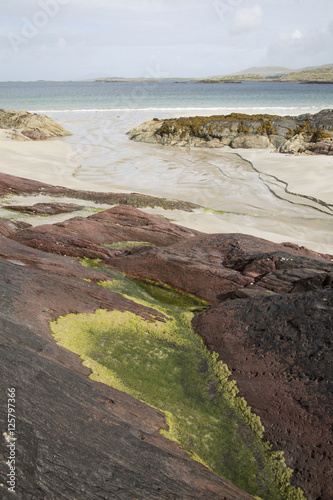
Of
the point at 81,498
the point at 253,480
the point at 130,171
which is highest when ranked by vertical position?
the point at 130,171

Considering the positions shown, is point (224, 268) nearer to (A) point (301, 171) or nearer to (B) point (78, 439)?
(B) point (78, 439)

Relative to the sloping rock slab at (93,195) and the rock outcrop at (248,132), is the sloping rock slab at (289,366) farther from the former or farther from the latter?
the rock outcrop at (248,132)

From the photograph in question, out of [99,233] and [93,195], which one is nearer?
[99,233]

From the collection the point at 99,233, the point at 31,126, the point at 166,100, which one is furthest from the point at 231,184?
the point at 166,100

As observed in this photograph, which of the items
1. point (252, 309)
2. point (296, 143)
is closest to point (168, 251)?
point (252, 309)

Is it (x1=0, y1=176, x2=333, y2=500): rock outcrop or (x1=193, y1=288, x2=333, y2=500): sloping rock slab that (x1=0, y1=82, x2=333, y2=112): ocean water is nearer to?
(x1=0, y1=176, x2=333, y2=500): rock outcrop

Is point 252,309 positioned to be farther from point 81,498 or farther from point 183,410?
point 81,498
